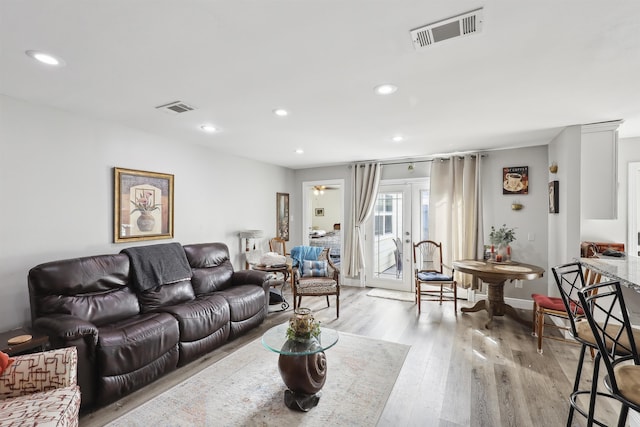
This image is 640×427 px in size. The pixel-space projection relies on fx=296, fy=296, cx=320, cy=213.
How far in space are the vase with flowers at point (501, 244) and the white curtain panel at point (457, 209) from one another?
0.79 feet

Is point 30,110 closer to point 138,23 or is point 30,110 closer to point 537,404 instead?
point 138,23

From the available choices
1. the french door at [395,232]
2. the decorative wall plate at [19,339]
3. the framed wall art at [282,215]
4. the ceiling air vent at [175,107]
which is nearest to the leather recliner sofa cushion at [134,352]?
the decorative wall plate at [19,339]

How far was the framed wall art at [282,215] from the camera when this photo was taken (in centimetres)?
604

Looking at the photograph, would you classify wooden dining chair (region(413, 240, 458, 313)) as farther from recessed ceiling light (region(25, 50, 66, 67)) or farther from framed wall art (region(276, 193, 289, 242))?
recessed ceiling light (region(25, 50, 66, 67))

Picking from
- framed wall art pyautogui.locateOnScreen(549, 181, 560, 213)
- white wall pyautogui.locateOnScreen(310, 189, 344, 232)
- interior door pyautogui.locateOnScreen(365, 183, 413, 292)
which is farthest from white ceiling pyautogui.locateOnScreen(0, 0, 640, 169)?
white wall pyautogui.locateOnScreen(310, 189, 344, 232)

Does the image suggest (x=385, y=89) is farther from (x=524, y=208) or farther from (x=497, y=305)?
(x=524, y=208)

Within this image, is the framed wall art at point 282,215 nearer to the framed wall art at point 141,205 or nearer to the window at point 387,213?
the window at point 387,213

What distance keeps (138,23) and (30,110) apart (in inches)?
77.0

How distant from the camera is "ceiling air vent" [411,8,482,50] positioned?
152cm

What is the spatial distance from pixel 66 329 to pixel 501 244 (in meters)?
4.94

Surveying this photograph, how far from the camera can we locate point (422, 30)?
5.32 feet

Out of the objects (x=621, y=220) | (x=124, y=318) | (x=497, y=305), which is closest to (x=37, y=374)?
(x=124, y=318)

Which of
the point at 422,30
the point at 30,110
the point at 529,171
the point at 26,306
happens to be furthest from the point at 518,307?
the point at 30,110

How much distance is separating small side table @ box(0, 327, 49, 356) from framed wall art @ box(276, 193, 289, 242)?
4061 millimetres
